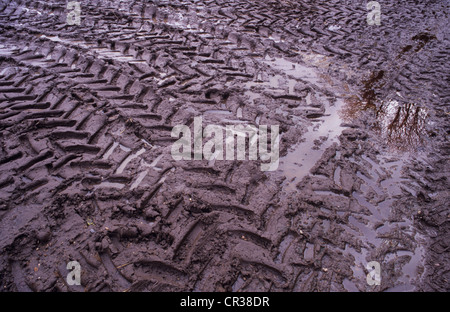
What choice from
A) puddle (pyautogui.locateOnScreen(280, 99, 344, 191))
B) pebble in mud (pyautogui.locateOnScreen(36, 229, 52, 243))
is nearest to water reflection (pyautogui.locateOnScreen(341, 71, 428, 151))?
puddle (pyautogui.locateOnScreen(280, 99, 344, 191))

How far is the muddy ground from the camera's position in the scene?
2752mm

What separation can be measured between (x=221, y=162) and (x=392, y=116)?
114 inches

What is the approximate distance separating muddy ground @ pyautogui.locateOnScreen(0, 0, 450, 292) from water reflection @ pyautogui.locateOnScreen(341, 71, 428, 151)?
27mm

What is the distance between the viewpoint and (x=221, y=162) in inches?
147

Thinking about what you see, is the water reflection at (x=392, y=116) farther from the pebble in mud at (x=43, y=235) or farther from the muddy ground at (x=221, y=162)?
the pebble in mud at (x=43, y=235)

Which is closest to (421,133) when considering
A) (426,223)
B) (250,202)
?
(426,223)

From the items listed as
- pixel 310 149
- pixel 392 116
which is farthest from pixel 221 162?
pixel 392 116

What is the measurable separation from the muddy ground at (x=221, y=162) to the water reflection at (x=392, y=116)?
1.1 inches

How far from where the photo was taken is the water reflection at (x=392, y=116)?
4.26m

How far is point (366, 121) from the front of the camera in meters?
4.55

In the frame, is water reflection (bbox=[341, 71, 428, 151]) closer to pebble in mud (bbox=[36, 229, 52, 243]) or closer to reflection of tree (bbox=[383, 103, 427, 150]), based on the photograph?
reflection of tree (bbox=[383, 103, 427, 150])

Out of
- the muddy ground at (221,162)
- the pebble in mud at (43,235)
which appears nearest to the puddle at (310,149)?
the muddy ground at (221,162)
